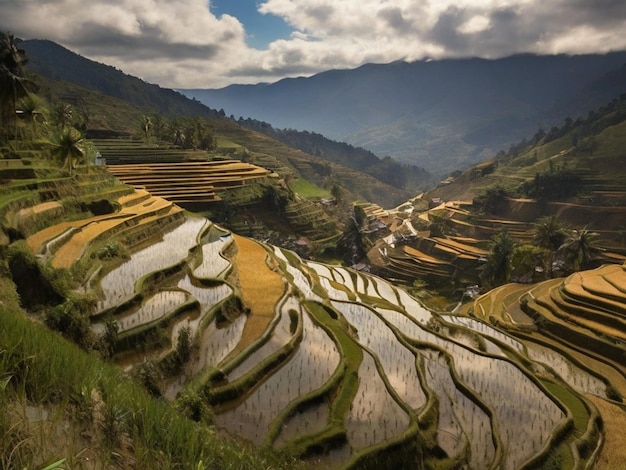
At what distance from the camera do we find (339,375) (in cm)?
1269

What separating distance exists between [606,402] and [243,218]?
4616 cm

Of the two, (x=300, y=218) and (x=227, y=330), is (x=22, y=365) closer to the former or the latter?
(x=227, y=330)

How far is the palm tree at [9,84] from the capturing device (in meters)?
25.0

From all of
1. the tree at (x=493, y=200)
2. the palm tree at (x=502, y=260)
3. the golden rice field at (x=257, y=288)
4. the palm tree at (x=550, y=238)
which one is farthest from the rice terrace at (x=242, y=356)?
the tree at (x=493, y=200)

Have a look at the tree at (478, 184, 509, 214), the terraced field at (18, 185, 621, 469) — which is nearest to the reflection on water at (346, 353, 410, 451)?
the terraced field at (18, 185, 621, 469)

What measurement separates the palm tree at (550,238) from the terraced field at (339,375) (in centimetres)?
2790

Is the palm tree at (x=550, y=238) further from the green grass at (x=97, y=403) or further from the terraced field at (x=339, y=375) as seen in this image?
the green grass at (x=97, y=403)

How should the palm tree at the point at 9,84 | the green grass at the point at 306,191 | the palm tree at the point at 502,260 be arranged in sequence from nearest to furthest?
the palm tree at the point at 9,84, the palm tree at the point at 502,260, the green grass at the point at 306,191

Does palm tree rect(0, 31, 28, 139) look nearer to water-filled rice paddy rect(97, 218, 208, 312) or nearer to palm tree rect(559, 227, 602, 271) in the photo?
water-filled rice paddy rect(97, 218, 208, 312)

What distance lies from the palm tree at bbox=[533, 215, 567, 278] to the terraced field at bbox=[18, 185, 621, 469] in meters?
27.9

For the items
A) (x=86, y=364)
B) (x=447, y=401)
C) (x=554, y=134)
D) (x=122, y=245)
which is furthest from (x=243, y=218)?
(x=554, y=134)

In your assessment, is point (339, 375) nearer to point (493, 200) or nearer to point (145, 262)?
point (145, 262)

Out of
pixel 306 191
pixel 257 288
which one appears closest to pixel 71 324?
pixel 257 288

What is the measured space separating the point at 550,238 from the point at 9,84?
5015cm
